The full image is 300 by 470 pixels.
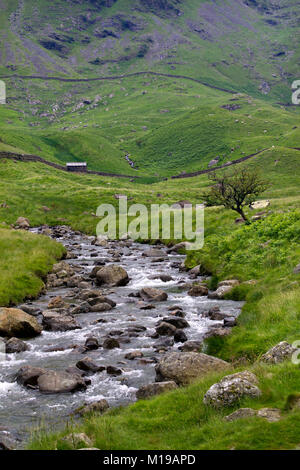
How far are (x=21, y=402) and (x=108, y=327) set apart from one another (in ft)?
29.0

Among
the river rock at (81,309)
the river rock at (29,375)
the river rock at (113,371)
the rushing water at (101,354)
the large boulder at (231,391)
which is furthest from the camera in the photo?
the river rock at (81,309)

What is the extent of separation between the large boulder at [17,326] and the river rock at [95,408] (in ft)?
29.8

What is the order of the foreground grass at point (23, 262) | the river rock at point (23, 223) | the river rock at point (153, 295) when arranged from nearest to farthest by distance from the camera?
the river rock at point (153, 295) → the foreground grass at point (23, 262) → the river rock at point (23, 223)

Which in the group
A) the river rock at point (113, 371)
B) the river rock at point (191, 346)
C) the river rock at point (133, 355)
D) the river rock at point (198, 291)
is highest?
the river rock at point (198, 291)

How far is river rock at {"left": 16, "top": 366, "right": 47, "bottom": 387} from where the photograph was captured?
1641 cm

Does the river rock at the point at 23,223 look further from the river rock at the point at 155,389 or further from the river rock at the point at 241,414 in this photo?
the river rock at the point at 241,414

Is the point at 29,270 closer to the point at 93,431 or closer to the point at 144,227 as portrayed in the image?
the point at 93,431

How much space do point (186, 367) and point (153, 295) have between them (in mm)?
14269

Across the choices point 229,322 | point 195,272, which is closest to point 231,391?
point 229,322

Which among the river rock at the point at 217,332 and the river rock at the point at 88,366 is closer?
the river rock at the point at 88,366

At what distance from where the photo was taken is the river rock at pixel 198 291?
2942 centimetres

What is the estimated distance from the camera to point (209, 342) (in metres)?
19.1

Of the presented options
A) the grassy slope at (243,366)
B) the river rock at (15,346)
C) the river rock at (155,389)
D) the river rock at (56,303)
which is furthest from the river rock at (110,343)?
the river rock at (56,303)
